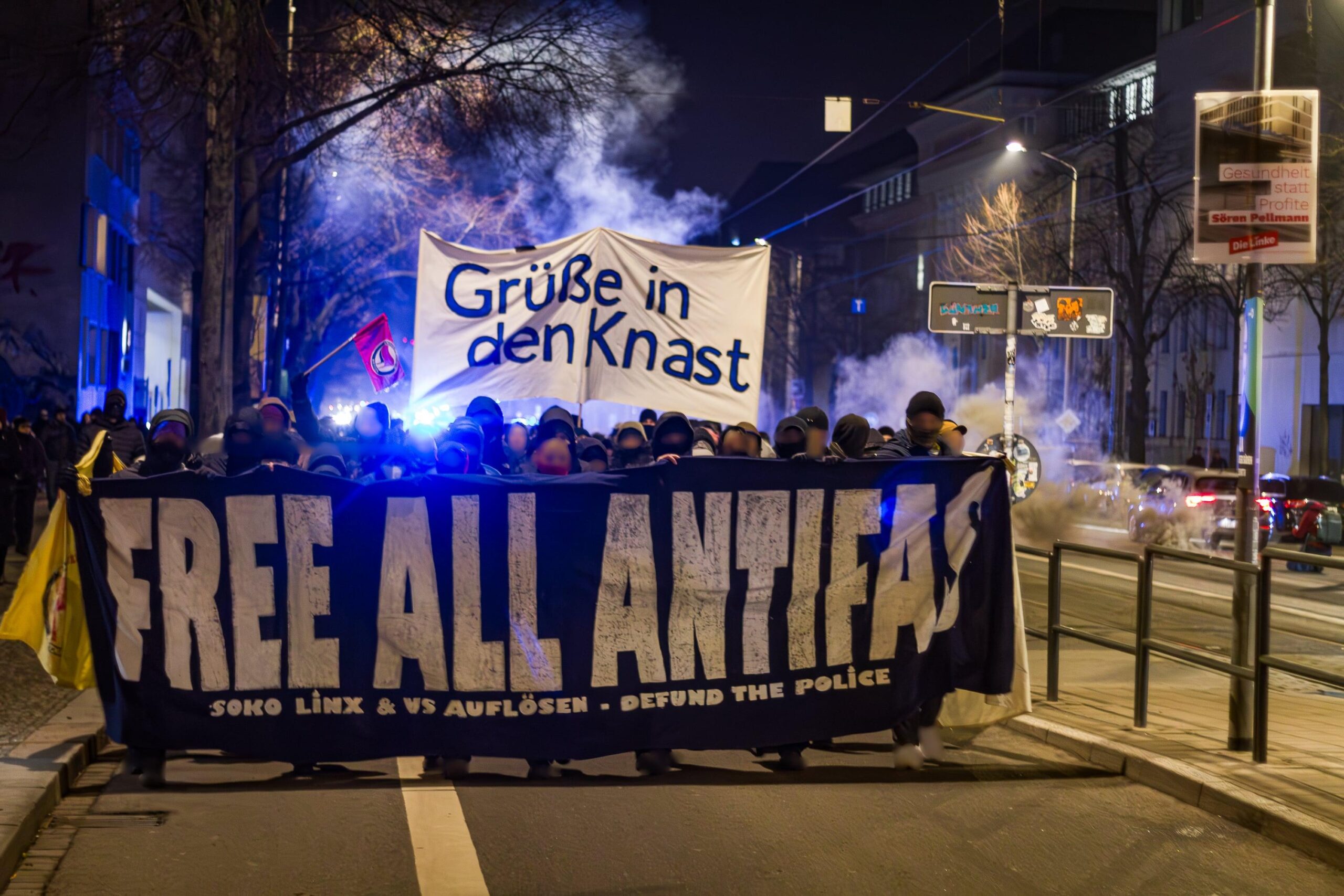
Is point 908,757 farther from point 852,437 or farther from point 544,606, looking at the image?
point 852,437

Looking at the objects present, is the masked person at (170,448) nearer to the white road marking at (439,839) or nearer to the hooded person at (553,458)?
the hooded person at (553,458)

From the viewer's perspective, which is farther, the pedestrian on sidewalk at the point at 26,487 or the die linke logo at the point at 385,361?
the die linke logo at the point at 385,361

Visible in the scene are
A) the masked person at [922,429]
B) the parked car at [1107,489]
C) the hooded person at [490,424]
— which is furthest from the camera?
the parked car at [1107,489]

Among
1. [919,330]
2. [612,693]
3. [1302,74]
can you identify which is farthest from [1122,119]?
[612,693]

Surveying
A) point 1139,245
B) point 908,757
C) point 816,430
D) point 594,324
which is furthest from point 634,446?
point 1139,245

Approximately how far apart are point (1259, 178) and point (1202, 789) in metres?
3.30

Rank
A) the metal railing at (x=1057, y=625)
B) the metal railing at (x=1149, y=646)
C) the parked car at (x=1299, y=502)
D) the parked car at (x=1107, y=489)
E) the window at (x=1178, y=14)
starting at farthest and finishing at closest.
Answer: the window at (x=1178, y=14)
the parked car at (x=1107, y=489)
the parked car at (x=1299, y=502)
the metal railing at (x=1057, y=625)
the metal railing at (x=1149, y=646)

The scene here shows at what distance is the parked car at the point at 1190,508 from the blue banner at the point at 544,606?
17.7 metres

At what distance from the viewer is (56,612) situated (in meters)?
6.82

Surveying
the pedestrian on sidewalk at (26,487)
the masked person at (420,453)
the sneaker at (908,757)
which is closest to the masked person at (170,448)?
the masked person at (420,453)

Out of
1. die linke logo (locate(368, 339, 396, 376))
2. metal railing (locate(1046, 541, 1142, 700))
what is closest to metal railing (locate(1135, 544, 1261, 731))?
metal railing (locate(1046, 541, 1142, 700))

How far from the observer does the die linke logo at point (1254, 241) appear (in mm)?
7758

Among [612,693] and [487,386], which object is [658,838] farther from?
[487,386]

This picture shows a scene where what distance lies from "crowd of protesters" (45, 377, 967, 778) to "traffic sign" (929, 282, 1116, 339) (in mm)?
3926
